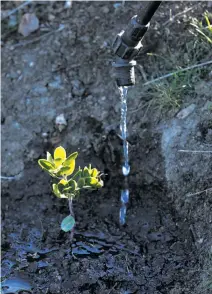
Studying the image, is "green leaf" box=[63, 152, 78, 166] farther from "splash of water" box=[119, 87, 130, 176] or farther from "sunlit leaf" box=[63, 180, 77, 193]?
"splash of water" box=[119, 87, 130, 176]

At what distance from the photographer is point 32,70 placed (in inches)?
121

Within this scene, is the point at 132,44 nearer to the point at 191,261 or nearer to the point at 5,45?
the point at 191,261

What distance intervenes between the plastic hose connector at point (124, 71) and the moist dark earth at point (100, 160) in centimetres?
35

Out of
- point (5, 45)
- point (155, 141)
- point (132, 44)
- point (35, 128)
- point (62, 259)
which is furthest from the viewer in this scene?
point (5, 45)

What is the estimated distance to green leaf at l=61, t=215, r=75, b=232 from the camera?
2.46 metres

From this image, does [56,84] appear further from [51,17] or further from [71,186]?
[71,186]

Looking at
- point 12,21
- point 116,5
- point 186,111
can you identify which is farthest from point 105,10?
point 186,111

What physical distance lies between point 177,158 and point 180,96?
33cm

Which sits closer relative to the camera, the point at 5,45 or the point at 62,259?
the point at 62,259

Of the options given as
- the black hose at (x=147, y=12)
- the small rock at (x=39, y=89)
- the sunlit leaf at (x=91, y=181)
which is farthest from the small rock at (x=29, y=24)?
the sunlit leaf at (x=91, y=181)

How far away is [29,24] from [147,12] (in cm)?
124

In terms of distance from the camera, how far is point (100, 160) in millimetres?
2816

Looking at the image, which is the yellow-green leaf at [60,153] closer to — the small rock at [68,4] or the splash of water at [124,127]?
the splash of water at [124,127]

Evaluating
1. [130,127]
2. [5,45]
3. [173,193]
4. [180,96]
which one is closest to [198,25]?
[180,96]
